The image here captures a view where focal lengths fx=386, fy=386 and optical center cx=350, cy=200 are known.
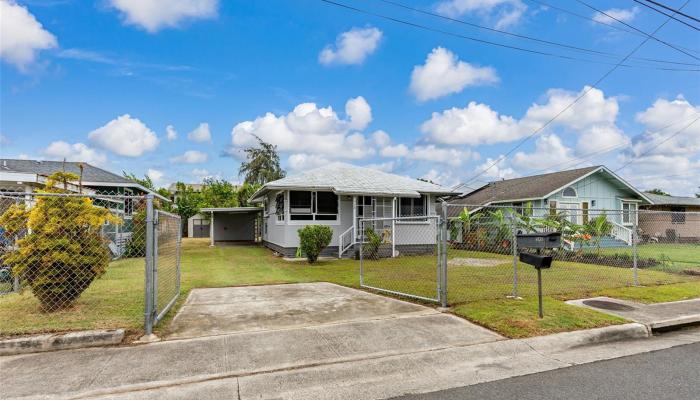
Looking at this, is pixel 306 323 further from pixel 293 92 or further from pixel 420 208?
pixel 293 92

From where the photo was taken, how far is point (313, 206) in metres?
16.2

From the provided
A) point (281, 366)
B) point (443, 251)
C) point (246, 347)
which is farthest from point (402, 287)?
point (281, 366)

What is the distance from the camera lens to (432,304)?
700 centimetres

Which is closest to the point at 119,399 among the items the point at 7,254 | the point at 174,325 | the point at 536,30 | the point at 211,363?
the point at 211,363

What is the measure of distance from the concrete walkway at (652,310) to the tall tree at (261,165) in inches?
1461

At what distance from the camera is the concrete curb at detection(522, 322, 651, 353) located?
497 centimetres

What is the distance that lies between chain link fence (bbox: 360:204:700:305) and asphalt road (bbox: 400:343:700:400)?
2729mm

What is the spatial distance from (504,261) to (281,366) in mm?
11747

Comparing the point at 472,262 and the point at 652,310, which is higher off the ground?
the point at 652,310

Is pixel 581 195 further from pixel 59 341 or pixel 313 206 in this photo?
pixel 59 341

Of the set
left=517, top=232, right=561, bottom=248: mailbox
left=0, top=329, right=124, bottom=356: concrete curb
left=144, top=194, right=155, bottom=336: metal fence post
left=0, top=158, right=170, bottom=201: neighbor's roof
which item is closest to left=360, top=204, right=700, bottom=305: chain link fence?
left=517, top=232, right=561, bottom=248: mailbox

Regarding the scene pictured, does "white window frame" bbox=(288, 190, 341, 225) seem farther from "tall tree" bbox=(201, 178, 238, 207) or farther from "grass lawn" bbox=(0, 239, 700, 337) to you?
"tall tree" bbox=(201, 178, 238, 207)

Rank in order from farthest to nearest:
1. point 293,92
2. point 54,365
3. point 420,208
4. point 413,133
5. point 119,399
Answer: point 413,133
point 293,92
point 420,208
point 54,365
point 119,399

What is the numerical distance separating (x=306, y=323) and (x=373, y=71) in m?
14.7
